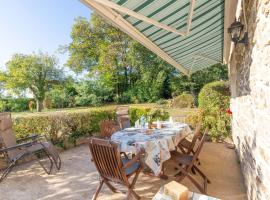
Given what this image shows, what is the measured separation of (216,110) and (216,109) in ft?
0.13

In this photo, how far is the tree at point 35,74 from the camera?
20.2 m

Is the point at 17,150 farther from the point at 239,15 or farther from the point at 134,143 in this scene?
the point at 239,15

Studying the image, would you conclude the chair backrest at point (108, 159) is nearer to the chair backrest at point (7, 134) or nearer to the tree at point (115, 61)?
the chair backrest at point (7, 134)

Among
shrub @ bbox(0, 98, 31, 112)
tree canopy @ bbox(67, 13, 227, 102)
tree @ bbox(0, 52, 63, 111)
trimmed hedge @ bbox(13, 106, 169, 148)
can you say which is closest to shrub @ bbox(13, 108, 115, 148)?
trimmed hedge @ bbox(13, 106, 169, 148)

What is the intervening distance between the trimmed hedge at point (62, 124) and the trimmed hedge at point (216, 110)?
4048mm

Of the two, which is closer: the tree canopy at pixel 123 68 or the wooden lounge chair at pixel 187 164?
the wooden lounge chair at pixel 187 164

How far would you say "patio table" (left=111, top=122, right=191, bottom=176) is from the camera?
12.3 feet

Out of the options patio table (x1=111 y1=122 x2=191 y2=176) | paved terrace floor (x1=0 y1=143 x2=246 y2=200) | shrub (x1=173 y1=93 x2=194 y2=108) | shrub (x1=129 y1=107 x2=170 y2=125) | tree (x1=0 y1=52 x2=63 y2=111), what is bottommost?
paved terrace floor (x1=0 y1=143 x2=246 y2=200)

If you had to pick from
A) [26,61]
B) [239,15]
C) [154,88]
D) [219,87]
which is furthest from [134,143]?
[26,61]

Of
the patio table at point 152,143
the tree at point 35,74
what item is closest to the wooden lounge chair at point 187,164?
the patio table at point 152,143

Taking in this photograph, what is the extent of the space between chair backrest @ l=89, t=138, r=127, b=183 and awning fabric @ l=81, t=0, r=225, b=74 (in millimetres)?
1869

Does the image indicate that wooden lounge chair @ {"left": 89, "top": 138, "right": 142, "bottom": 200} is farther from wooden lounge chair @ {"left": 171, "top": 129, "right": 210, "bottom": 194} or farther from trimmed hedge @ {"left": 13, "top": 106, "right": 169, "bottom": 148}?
trimmed hedge @ {"left": 13, "top": 106, "right": 169, "bottom": 148}

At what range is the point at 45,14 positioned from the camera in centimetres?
1708

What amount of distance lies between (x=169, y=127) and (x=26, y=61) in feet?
63.0
